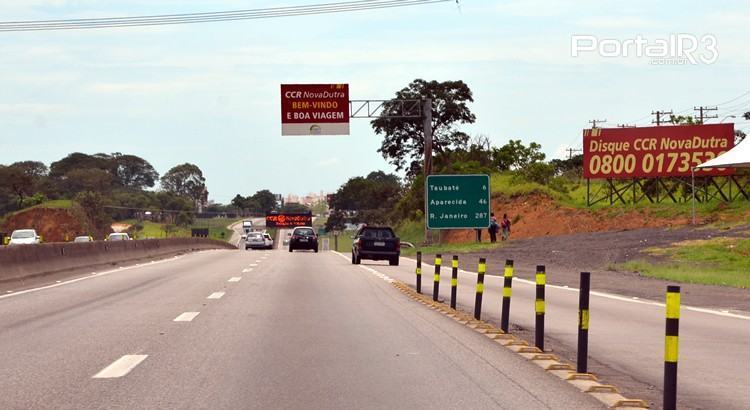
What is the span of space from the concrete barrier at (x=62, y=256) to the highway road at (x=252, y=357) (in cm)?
578

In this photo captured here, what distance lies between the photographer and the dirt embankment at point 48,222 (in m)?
110

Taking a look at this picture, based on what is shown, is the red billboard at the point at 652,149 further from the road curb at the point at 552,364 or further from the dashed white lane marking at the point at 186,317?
the dashed white lane marking at the point at 186,317

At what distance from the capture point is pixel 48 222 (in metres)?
111

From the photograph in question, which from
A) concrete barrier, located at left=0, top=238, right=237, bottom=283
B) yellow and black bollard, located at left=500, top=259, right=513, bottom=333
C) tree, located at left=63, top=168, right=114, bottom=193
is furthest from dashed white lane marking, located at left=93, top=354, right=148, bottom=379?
tree, located at left=63, top=168, right=114, bottom=193

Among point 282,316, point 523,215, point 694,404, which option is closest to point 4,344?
point 282,316

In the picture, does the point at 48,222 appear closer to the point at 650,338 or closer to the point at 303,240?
the point at 303,240

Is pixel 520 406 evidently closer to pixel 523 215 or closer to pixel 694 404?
pixel 694 404

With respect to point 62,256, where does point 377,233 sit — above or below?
above

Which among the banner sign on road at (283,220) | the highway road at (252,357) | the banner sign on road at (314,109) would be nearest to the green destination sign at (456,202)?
the banner sign on road at (314,109)

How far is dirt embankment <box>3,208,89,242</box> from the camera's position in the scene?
110 meters

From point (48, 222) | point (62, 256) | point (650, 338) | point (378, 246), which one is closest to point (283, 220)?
point (48, 222)

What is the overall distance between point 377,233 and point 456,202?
28.2 feet

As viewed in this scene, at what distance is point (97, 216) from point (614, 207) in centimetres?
7476

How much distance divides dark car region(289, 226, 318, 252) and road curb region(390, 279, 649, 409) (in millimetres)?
45252
